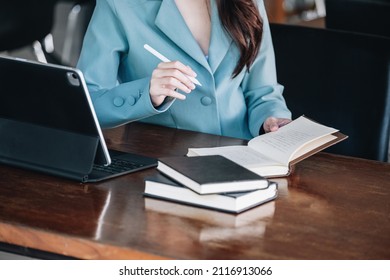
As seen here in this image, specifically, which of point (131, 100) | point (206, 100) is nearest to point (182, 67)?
point (131, 100)

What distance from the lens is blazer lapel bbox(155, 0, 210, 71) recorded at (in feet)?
7.32

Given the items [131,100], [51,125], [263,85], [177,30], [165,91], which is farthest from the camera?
[263,85]

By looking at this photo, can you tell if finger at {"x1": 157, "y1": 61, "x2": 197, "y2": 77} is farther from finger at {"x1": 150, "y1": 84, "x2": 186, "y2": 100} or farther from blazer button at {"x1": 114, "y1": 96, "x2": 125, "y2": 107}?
blazer button at {"x1": 114, "y1": 96, "x2": 125, "y2": 107}

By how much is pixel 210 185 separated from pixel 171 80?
Result: 373 millimetres

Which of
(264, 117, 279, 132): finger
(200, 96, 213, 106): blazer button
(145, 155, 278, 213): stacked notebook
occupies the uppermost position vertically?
(145, 155, 278, 213): stacked notebook

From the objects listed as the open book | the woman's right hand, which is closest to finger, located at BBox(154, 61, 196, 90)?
the woman's right hand

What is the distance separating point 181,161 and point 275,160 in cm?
A: 26

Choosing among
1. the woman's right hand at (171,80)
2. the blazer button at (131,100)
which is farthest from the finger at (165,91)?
the blazer button at (131,100)

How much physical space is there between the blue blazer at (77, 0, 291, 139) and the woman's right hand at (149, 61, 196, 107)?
157 millimetres

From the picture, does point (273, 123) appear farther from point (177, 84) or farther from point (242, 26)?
point (177, 84)

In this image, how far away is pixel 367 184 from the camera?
75.4 inches

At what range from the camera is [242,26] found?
90.2 inches

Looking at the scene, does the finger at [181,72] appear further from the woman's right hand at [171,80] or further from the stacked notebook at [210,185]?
the stacked notebook at [210,185]
